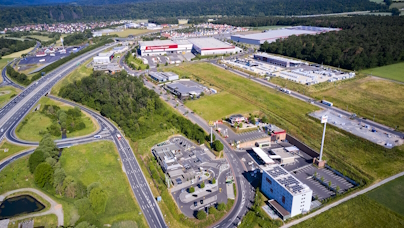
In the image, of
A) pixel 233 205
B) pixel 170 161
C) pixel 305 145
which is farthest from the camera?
pixel 305 145

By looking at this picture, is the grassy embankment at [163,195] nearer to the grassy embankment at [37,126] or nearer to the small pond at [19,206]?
the grassy embankment at [37,126]

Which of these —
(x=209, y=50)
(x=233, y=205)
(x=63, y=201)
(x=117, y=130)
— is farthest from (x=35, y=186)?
(x=209, y=50)

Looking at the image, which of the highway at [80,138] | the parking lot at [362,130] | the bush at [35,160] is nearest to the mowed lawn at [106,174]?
the highway at [80,138]

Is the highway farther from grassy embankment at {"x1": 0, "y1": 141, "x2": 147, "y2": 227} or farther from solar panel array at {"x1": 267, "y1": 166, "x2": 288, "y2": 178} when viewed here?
solar panel array at {"x1": 267, "y1": 166, "x2": 288, "y2": 178}

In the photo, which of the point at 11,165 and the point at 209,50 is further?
the point at 209,50

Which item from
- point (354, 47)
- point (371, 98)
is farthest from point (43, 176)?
point (354, 47)

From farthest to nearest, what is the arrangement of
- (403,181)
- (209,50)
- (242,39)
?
1. (242,39)
2. (209,50)
3. (403,181)

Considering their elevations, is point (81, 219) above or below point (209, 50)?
below

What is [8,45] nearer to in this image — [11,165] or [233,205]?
[11,165]

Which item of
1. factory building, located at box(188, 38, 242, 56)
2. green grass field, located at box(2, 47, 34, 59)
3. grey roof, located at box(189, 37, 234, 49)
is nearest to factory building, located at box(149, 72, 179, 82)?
factory building, located at box(188, 38, 242, 56)
